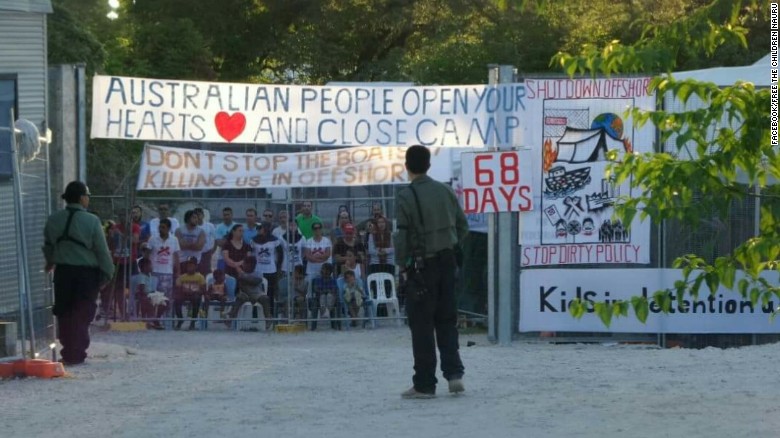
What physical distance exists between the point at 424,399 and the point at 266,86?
6.39m

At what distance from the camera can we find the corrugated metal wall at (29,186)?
485 inches

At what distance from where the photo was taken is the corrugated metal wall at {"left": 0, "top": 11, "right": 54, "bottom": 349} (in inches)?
485

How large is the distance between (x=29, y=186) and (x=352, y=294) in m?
7.03

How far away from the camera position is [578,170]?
14.7 meters

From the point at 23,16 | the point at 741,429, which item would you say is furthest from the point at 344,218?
the point at 741,429

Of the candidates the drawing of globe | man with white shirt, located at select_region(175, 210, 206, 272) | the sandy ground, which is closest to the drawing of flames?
the drawing of globe

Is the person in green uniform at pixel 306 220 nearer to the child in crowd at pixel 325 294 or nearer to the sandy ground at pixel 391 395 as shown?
the child in crowd at pixel 325 294

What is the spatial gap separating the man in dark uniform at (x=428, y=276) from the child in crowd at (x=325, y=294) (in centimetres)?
904

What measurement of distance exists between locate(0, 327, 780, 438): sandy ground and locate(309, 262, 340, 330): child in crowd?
392cm

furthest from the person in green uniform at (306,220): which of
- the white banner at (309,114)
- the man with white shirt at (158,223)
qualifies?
the white banner at (309,114)

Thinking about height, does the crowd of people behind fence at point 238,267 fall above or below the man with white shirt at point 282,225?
below

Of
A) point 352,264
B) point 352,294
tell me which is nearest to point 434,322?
point 352,294

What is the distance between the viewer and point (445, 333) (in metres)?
9.88

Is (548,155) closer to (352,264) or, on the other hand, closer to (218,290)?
(352,264)
